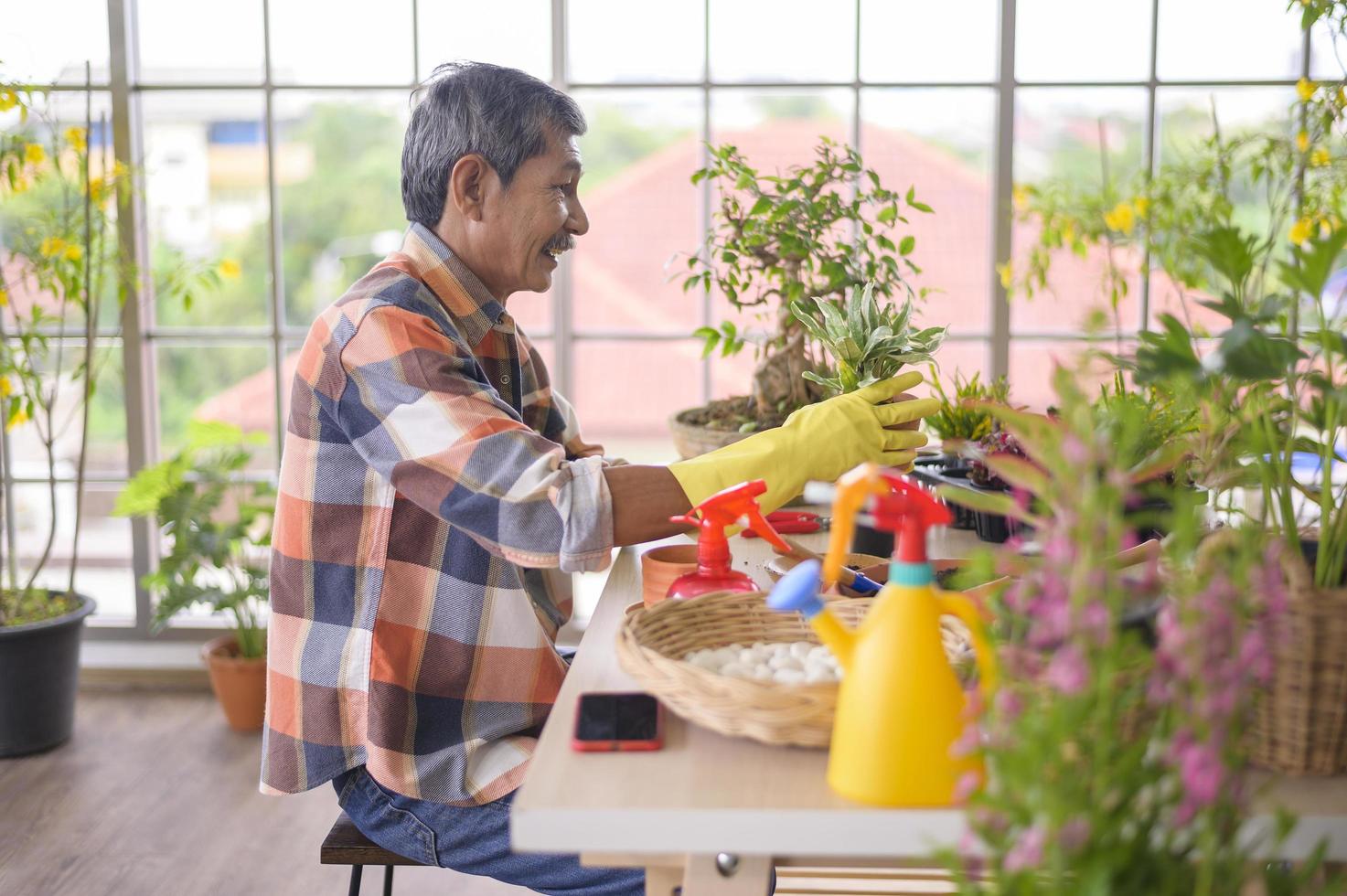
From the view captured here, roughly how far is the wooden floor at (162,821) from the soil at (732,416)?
3.33 feet

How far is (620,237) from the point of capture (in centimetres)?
606

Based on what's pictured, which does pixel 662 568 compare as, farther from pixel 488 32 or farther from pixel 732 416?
pixel 488 32

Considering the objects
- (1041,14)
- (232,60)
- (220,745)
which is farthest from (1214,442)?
(232,60)

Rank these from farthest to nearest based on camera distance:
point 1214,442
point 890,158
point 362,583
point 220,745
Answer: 1. point 890,158
2. point 220,745
3. point 362,583
4. point 1214,442

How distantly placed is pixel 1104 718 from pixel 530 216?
116 cm

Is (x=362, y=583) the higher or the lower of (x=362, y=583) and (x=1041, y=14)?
the lower

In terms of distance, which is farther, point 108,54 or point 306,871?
point 108,54

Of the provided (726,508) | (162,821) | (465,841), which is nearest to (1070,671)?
(726,508)

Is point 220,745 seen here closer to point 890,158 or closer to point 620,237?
point 890,158

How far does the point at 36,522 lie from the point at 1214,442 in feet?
11.8

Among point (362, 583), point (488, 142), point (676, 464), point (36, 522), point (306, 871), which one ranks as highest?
point (488, 142)

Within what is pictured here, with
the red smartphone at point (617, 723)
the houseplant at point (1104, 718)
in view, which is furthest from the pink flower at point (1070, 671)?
the red smartphone at point (617, 723)

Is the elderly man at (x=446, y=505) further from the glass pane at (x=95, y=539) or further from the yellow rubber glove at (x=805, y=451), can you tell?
the glass pane at (x=95, y=539)

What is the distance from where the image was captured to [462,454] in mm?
1368
